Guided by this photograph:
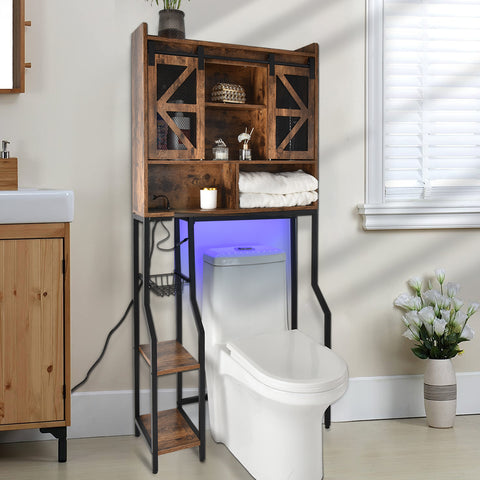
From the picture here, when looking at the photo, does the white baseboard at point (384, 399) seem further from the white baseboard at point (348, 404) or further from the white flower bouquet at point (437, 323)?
the white flower bouquet at point (437, 323)

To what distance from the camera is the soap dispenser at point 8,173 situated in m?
2.22

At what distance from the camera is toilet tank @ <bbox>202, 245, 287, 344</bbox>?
238 cm

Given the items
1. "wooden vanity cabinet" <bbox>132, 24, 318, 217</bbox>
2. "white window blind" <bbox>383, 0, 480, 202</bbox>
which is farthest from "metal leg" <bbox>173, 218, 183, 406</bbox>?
"white window blind" <bbox>383, 0, 480, 202</bbox>

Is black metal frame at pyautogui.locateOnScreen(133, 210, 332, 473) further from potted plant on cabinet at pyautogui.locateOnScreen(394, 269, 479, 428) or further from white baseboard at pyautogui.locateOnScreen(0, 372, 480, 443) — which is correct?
potted plant on cabinet at pyautogui.locateOnScreen(394, 269, 479, 428)

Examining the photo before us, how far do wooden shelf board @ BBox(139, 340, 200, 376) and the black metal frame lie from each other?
4 centimetres

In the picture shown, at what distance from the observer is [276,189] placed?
243cm

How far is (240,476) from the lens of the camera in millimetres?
2213

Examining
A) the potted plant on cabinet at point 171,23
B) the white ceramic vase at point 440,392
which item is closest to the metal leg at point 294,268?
the white ceramic vase at point 440,392

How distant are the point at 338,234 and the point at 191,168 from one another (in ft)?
2.44

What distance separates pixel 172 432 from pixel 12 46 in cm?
167

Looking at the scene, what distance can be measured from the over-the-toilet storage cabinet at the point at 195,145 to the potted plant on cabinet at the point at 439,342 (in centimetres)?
43

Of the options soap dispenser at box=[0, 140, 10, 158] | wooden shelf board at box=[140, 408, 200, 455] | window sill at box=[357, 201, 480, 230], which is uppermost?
soap dispenser at box=[0, 140, 10, 158]

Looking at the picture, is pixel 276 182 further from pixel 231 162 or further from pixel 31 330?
pixel 31 330

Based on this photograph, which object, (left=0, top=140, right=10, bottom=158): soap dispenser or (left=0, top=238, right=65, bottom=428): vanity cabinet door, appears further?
(left=0, top=140, right=10, bottom=158): soap dispenser
